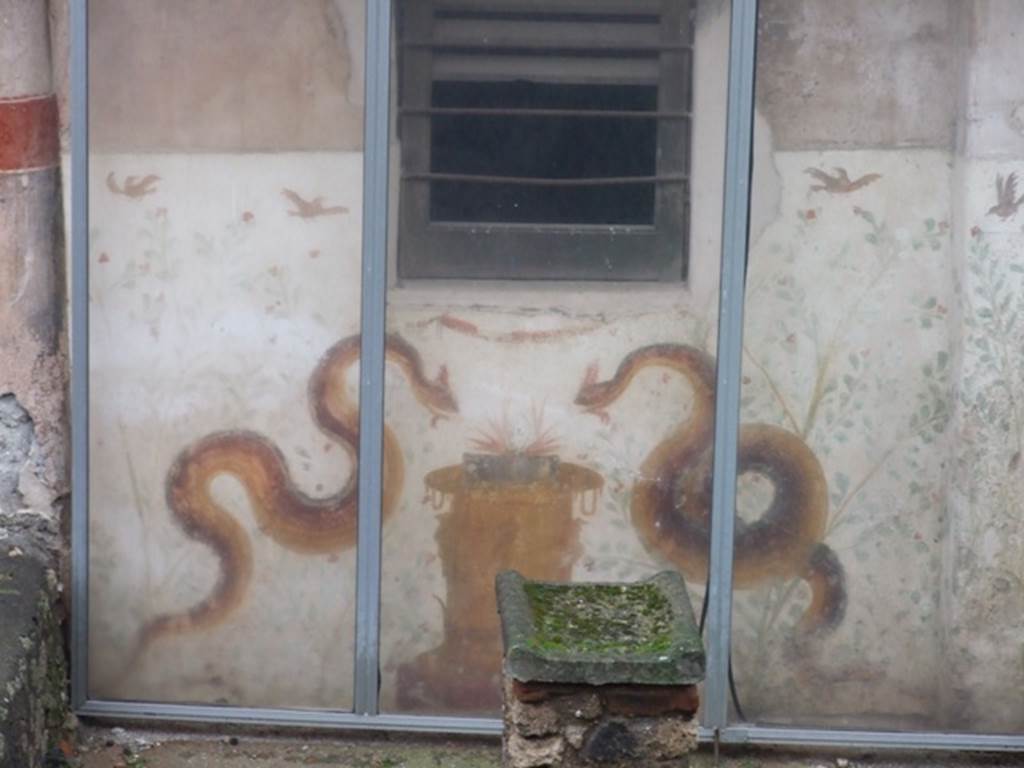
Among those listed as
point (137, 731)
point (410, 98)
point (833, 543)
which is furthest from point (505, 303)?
point (137, 731)

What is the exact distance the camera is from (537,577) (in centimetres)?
655

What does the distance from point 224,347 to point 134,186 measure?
22.9 inches

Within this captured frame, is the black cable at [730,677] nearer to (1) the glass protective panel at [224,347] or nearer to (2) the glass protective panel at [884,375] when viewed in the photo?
(2) the glass protective panel at [884,375]

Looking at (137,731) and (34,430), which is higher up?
(34,430)

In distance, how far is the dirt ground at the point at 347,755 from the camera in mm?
6480

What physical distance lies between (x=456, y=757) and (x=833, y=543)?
1.39m

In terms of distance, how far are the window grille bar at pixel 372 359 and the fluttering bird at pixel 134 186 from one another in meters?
0.68

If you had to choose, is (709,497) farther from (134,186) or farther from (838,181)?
(134,186)

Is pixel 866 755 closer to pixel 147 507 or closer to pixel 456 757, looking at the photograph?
pixel 456 757

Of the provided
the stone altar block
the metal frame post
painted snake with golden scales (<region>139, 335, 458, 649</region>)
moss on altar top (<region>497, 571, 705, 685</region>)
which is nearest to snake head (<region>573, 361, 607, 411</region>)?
painted snake with golden scales (<region>139, 335, 458, 649</region>)

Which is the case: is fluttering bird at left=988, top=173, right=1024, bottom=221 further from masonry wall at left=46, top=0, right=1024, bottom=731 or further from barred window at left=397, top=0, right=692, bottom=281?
barred window at left=397, top=0, right=692, bottom=281

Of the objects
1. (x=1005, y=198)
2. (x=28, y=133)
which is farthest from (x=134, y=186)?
(x=1005, y=198)

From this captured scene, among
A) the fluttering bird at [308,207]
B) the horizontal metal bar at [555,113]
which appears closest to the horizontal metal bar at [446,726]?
the fluttering bird at [308,207]

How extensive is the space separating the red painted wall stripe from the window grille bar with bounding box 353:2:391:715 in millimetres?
996
